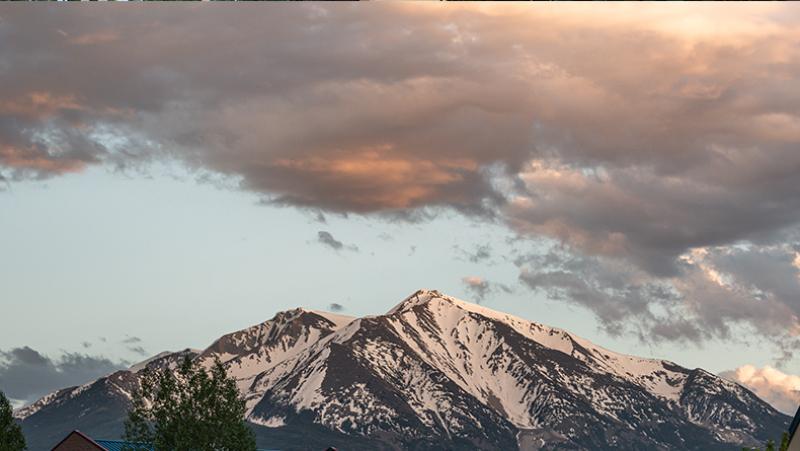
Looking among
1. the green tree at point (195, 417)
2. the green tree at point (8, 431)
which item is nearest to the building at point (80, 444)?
the green tree at point (8, 431)

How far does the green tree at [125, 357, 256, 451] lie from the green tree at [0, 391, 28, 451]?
91.6 ft

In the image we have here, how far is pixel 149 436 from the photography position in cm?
11106

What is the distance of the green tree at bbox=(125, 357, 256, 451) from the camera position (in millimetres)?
108363

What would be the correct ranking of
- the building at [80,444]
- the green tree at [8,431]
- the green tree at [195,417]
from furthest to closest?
1. the building at [80,444]
2. the green tree at [8,431]
3. the green tree at [195,417]

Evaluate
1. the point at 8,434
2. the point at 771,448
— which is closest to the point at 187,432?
the point at 8,434

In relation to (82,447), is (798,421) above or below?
above

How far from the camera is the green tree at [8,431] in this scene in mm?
133500

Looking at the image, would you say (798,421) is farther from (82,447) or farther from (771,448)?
(82,447)

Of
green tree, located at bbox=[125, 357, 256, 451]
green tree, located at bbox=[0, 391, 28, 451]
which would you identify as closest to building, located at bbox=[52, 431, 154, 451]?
green tree, located at bbox=[0, 391, 28, 451]

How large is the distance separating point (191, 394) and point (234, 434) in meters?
5.52

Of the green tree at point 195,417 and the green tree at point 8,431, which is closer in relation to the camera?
the green tree at point 195,417

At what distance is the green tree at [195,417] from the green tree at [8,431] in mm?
27912

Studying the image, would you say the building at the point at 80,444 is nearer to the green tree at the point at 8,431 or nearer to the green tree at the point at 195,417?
the green tree at the point at 8,431

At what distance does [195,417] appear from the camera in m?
109
